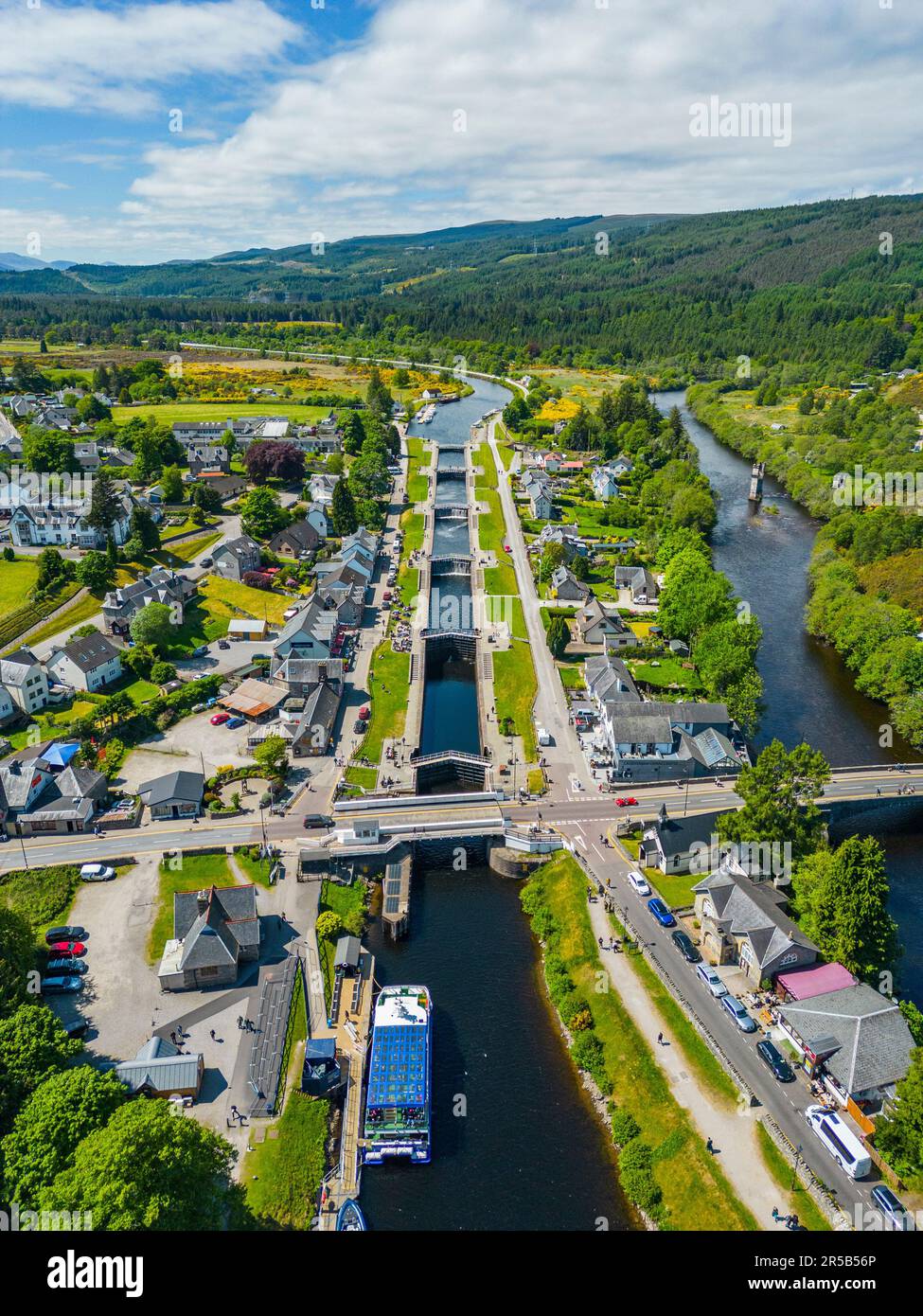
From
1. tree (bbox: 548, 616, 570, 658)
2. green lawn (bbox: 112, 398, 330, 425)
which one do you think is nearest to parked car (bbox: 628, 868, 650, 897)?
tree (bbox: 548, 616, 570, 658)

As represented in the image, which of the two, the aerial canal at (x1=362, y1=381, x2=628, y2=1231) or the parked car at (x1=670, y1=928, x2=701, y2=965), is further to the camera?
the parked car at (x1=670, y1=928, x2=701, y2=965)

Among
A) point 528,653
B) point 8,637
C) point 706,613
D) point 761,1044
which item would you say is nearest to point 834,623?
point 706,613

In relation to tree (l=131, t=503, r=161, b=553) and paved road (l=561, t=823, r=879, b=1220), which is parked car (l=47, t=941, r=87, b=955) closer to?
paved road (l=561, t=823, r=879, b=1220)

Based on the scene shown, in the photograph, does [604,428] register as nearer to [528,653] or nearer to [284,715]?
[528,653]

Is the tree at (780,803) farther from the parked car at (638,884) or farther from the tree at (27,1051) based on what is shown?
the tree at (27,1051)

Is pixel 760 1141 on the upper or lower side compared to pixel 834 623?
lower

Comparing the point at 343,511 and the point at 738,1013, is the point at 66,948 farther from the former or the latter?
the point at 343,511

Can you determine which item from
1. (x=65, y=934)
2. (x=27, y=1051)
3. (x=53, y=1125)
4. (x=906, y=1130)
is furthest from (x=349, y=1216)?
(x=906, y=1130)
